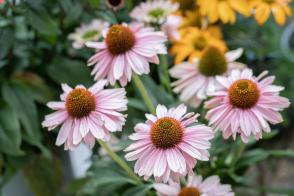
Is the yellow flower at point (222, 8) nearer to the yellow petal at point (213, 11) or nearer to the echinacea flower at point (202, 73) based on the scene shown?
the yellow petal at point (213, 11)

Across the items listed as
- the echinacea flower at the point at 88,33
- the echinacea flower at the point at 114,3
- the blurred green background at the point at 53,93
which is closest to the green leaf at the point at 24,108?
the blurred green background at the point at 53,93

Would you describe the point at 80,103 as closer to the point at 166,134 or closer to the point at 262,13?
the point at 166,134

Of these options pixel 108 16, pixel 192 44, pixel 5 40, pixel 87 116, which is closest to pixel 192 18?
pixel 192 44

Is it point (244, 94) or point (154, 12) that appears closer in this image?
point (244, 94)

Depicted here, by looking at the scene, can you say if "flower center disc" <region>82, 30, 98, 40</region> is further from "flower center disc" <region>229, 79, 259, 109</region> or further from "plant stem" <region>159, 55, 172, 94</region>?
"flower center disc" <region>229, 79, 259, 109</region>

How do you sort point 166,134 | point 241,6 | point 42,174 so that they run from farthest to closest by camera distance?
point 42,174 < point 241,6 < point 166,134

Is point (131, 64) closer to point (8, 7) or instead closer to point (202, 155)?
point (202, 155)
